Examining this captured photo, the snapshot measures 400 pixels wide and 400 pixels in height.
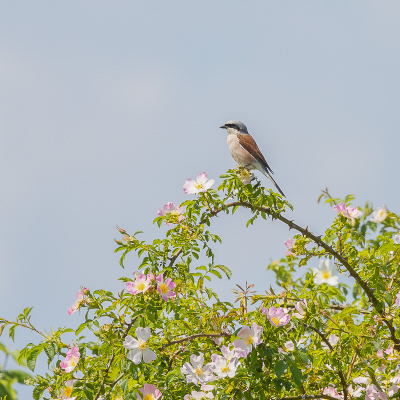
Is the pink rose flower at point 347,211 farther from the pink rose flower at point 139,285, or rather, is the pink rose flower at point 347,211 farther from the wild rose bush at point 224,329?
the pink rose flower at point 139,285

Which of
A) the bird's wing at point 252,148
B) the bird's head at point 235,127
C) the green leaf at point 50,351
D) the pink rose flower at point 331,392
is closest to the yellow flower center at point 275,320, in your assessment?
the pink rose flower at point 331,392

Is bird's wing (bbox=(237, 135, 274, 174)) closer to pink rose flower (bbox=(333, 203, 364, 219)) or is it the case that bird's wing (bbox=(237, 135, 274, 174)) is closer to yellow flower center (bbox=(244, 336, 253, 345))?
pink rose flower (bbox=(333, 203, 364, 219))

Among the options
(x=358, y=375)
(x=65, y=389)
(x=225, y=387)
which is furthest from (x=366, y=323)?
(x=65, y=389)

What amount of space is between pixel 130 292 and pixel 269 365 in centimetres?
108

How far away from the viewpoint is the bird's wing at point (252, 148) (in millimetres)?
7422

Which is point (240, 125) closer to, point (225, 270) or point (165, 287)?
point (225, 270)

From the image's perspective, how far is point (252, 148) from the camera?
756 cm

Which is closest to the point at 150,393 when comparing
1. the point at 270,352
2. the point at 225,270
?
the point at 270,352

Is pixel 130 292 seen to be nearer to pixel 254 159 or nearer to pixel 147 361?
pixel 147 361

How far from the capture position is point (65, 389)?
382 cm

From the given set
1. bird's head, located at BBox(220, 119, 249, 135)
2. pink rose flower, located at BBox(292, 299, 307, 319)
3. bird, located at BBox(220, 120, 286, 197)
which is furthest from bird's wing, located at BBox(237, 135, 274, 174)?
pink rose flower, located at BBox(292, 299, 307, 319)

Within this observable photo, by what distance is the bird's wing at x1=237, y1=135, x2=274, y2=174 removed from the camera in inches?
292

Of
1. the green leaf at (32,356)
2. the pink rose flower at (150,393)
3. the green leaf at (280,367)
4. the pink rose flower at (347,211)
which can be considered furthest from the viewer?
the pink rose flower at (347,211)

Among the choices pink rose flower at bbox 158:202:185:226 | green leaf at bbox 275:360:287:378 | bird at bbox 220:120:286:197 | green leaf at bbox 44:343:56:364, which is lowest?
green leaf at bbox 275:360:287:378
